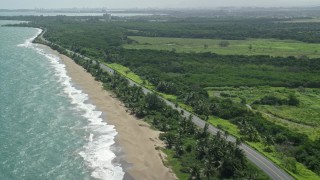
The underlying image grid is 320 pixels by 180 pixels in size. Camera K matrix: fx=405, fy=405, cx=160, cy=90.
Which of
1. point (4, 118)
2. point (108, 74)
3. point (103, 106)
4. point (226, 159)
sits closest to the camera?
point (226, 159)

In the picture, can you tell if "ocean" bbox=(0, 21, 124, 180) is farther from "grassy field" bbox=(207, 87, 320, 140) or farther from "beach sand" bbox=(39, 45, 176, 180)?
"grassy field" bbox=(207, 87, 320, 140)

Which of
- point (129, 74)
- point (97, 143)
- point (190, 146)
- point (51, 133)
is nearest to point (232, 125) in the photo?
point (190, 146)

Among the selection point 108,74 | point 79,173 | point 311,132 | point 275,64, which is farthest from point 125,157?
point 275,64

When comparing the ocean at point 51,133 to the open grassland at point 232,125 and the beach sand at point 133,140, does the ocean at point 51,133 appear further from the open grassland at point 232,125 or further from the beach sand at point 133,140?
the open grassland at point 232,125

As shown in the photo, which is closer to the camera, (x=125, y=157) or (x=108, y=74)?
(x=125, y=157)

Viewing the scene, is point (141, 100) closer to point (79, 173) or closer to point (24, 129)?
point (24, 129)

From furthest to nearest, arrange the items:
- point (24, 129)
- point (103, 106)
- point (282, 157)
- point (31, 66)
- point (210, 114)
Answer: point (31, 66) < point (103, 106) < point (210, 114) < point (24, 129) < point (282, 157)

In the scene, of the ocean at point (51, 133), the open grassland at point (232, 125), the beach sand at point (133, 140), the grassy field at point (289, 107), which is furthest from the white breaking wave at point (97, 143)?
the grassy field at point (289, 107)

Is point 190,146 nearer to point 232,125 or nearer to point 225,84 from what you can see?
point 232,125
